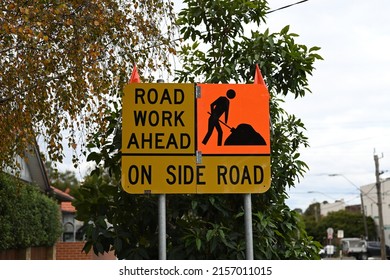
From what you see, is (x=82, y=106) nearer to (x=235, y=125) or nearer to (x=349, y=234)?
(x=235, y=125)

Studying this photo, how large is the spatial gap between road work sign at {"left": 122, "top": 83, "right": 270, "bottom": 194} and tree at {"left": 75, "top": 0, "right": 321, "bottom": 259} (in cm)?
70

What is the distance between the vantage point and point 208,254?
21.2 feet

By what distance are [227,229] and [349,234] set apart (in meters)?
78.6

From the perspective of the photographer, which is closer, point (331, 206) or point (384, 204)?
point (384, 204)

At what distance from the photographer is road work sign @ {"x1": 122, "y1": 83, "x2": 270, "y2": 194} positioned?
5824 millimetres

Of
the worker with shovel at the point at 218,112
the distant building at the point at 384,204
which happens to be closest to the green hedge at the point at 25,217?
the worker with shovel at the point at 218,112

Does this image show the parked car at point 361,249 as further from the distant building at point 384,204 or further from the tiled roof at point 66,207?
the tiled roof at point 66,207

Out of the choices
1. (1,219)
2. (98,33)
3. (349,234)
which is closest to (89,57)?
(98,33)

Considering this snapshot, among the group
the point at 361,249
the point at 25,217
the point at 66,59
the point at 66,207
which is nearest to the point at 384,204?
the point at 361,249

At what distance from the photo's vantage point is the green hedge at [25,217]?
619 inches

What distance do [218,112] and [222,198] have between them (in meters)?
1.16

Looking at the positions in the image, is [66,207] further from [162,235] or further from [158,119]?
[162,235]

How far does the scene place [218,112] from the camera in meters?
5.96
